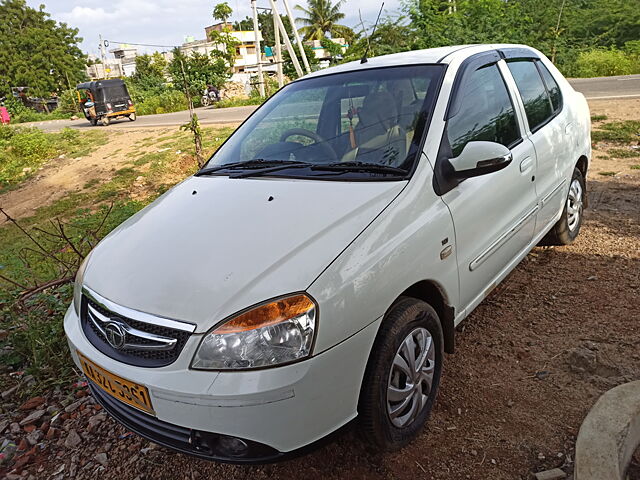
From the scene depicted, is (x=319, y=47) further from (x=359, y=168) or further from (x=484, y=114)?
(x=359, y=168)

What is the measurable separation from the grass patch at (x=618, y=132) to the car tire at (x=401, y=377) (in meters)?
7.19

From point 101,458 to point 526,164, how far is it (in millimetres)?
2869

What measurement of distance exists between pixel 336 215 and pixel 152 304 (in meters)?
0.80

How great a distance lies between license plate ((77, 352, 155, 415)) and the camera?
5.75 ft

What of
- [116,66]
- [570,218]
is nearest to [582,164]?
[570,218]

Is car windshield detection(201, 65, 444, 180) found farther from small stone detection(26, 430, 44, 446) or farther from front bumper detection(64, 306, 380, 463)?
small stone detection(26, 430, 44, 446)

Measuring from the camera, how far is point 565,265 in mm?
3818

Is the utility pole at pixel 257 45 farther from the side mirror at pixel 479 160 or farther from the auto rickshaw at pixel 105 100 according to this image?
the side mirror at pixel 479 160

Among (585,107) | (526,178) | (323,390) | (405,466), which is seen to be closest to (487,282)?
(526,178)

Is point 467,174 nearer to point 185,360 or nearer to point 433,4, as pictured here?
point 185,360

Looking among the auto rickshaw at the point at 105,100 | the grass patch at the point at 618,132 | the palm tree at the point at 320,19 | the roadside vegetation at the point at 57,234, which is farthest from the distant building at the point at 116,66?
the grass patch at the point at 618,132

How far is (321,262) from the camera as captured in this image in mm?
1761

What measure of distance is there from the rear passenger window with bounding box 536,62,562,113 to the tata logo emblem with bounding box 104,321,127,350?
10.8 ft

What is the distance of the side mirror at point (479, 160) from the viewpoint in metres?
2.27
